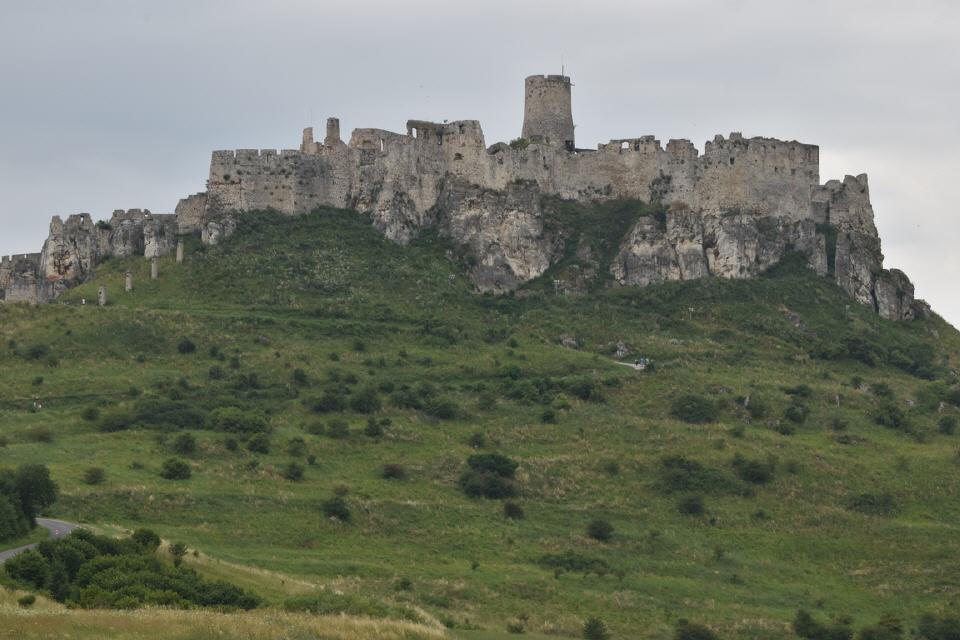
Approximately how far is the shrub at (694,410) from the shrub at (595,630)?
32618 millimetres

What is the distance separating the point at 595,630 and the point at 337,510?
17.2 meters

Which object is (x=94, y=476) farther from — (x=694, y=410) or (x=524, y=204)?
(x=524, y=204)

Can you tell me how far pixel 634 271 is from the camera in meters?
115

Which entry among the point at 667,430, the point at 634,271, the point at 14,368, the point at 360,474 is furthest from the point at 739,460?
the point at 14,368

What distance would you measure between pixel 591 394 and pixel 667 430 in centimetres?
582

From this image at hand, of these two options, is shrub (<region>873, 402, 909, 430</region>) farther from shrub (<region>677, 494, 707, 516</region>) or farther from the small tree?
the small tree

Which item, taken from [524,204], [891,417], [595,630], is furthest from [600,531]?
[524,204]

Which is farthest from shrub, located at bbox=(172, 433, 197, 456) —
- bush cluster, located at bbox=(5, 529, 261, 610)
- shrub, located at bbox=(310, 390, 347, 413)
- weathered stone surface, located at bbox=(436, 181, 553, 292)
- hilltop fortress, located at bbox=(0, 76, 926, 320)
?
weathered stone surface, located at bbox=(436, 181, 553, 292)

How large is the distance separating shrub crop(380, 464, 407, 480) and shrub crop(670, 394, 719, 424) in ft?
61.9

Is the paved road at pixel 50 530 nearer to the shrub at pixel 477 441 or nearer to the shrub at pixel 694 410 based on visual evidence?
the shrub at pixel 477 441

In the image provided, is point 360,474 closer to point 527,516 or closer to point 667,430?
point 527,516

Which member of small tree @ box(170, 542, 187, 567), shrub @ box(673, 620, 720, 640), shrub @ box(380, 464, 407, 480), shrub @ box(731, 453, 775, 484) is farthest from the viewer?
shrub @ box(731, 453, 775, 484)

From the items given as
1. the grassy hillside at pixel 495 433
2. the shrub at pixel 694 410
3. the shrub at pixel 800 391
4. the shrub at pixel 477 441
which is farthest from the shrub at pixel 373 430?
the shrub at pixel 800 391

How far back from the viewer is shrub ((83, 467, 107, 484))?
73.4m
